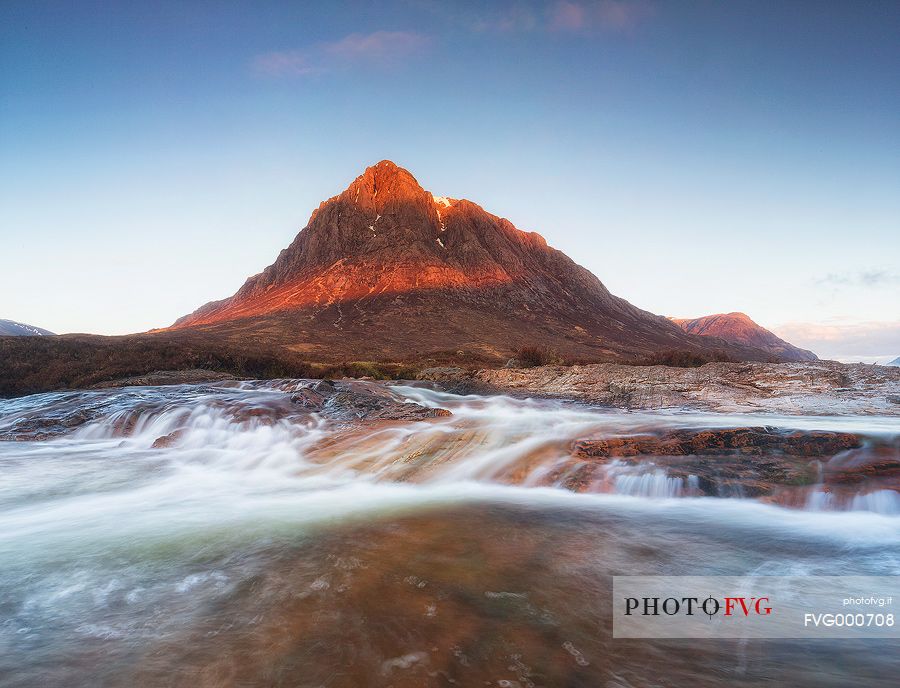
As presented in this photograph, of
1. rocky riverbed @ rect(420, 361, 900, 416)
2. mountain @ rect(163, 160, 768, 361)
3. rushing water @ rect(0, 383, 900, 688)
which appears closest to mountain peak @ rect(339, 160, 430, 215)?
mountain @ rect(163, 160, 768, 361)

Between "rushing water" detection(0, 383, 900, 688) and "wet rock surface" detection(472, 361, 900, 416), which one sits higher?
"wet rock surface" detection(472, 361, 900, 416)

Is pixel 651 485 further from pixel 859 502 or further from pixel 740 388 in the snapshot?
pixel 740 388

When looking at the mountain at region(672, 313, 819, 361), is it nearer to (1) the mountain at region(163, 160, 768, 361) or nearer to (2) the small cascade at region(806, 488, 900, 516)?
(1) the mountain at region(163, 160, 768, 361)

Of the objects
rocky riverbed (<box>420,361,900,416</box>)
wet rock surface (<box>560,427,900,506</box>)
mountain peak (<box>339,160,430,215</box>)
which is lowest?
wet rock surface (<box>560,427,900,506</box>)

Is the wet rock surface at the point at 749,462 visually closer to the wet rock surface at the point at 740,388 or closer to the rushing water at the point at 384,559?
the rushing water at the point at 384,559

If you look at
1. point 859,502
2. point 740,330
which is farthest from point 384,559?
point 740,330

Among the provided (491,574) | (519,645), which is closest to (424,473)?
(491,574)
